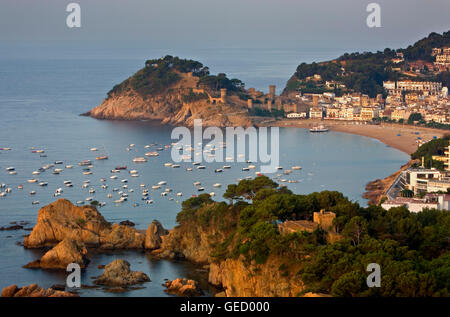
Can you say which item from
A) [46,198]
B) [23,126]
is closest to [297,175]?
[46,198]

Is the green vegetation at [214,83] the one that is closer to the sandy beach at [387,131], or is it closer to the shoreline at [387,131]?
the shoreline at [387,131]

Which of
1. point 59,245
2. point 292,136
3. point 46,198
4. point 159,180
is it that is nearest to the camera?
point 59,245

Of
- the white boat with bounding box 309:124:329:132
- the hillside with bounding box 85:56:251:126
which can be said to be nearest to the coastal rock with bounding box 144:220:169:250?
the white boat with bounding box 309:124:329:132

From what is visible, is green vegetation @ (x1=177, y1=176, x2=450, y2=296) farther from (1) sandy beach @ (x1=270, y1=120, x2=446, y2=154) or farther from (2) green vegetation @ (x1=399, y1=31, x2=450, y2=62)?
(2) green vegetation @ (x1=399, y1=31, x2=450, y2=62)

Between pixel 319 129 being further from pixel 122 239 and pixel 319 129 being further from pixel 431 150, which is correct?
pixel 122 239

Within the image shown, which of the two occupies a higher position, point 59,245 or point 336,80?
point 336,80
